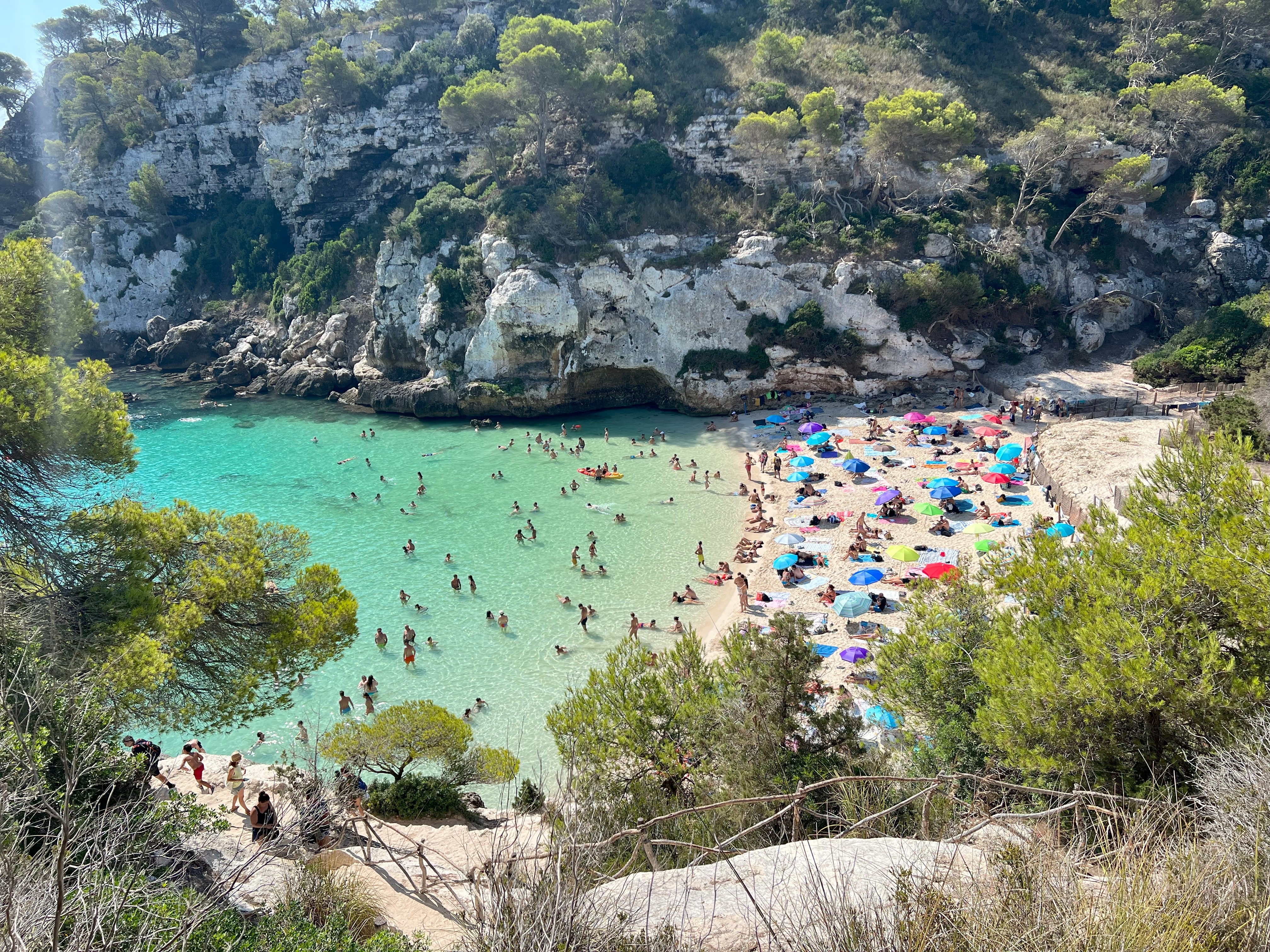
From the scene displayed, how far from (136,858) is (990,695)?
347 inches

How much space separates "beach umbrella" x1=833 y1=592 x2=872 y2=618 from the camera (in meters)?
16.9

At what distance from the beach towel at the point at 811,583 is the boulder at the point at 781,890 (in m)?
14.0

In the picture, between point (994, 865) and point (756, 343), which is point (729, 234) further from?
point (994, 865)

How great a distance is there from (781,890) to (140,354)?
5924 cm

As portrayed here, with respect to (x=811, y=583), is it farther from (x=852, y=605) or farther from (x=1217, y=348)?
(x=1217, y=348)

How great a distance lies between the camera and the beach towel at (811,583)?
750 inches

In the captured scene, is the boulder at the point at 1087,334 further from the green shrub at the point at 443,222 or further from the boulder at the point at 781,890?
the boulder at the point at 781,890

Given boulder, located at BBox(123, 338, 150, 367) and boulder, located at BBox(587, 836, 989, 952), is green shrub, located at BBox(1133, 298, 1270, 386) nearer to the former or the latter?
boulder, located at BBox(587, 836, 989, 952)

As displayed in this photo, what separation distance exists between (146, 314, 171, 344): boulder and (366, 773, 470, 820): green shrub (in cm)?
5230

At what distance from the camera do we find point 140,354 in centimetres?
4916

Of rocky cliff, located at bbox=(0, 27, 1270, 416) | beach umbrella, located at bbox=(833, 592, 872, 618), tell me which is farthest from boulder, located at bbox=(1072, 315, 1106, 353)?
beach umbrella, located at bbox=(833, 592, 872, 618)

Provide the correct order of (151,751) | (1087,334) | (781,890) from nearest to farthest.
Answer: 1. (781,890)
2. (151,751)
3. (1087,334)

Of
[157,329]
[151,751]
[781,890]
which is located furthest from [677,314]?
[157,329]

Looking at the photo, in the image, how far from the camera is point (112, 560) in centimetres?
873
